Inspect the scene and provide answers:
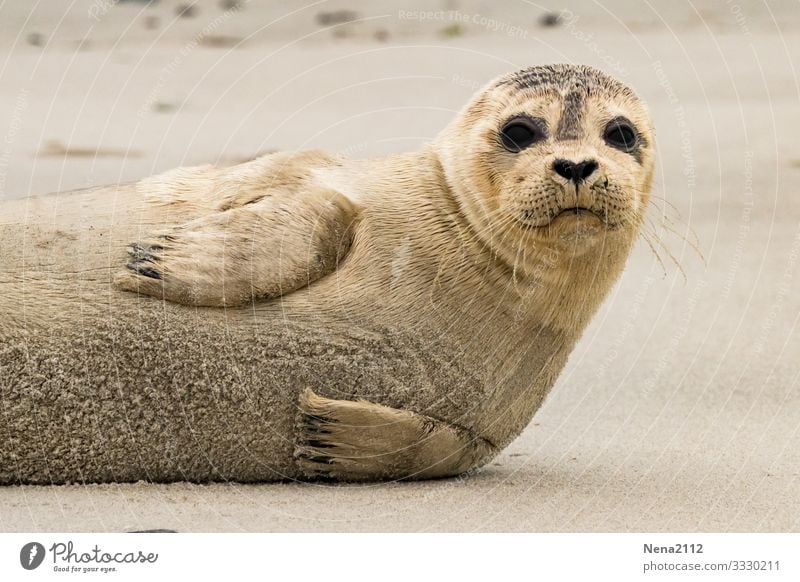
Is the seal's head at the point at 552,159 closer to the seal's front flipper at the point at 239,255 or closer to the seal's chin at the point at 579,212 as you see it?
the seal's chin at the point at 579,212

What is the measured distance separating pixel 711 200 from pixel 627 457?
19.5ft

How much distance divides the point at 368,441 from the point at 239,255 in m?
0.90

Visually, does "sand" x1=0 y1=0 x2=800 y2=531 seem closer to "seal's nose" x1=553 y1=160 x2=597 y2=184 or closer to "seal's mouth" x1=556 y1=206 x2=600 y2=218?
"seal's mouth" x1=556 y1=206 x2=600 y2=218

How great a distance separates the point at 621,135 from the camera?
582 cm

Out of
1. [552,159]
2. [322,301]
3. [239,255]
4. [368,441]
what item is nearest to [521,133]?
[552,159]

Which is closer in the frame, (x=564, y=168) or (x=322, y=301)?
(x=564, y=168)

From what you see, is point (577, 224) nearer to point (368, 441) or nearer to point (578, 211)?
point (578, 211)

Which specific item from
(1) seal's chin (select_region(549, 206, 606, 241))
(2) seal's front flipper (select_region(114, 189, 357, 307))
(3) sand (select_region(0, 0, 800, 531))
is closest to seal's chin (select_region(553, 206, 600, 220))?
(1) seal's chin (select_region(549, 206, 606, 241))

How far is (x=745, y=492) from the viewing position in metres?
6.10

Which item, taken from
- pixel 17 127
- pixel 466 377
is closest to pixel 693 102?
pixel 17 127

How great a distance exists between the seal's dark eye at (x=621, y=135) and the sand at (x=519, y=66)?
480 millimetres

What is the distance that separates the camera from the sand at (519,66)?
18.5ft
